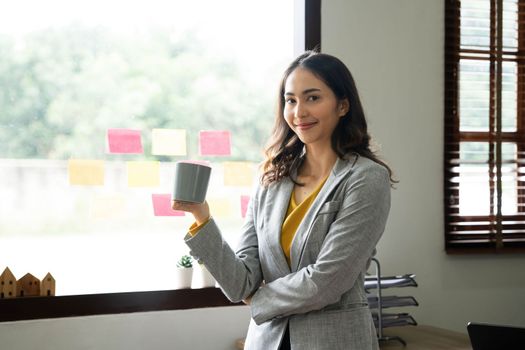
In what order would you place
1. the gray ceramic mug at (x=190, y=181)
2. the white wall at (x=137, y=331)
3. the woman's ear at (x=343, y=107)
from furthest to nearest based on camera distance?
the white wall at (x=137, y=331)
the woman's ear at (x=343, y=107)
the gray ceramic mug at (x=190, y=181)

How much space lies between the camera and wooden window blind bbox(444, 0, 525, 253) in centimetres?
338

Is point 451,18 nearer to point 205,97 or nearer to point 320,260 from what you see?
point 205,97

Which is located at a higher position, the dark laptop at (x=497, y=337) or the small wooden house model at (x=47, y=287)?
the dark laptop at (x=497, y=337)

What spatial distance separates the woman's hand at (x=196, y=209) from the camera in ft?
5.52

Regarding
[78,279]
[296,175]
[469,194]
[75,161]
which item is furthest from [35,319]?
[469,194]

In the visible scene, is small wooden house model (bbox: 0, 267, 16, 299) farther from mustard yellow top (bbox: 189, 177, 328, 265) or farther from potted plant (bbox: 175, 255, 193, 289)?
mustard yellow top (bbox: 189, 177, 328, 265)

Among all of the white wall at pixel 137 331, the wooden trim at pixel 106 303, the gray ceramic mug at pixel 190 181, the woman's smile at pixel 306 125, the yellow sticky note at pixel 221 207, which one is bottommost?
the white wall at pixel 137 331

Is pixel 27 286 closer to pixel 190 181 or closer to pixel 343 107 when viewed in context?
pixel 190 181

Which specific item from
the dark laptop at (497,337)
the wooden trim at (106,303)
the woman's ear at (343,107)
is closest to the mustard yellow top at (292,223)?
the woman's ear at (343,107)

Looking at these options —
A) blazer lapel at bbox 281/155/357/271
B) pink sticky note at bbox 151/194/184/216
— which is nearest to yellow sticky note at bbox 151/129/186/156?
pink sticky note at bbox 151/194/184/216

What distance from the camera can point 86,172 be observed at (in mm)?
2947

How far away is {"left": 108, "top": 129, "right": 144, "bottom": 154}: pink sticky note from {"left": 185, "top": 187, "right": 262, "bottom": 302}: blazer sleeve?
122 cm

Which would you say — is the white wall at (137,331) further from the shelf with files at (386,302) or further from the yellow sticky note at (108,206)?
the shelf with files at (386,302)

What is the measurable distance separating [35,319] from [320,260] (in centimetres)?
147
